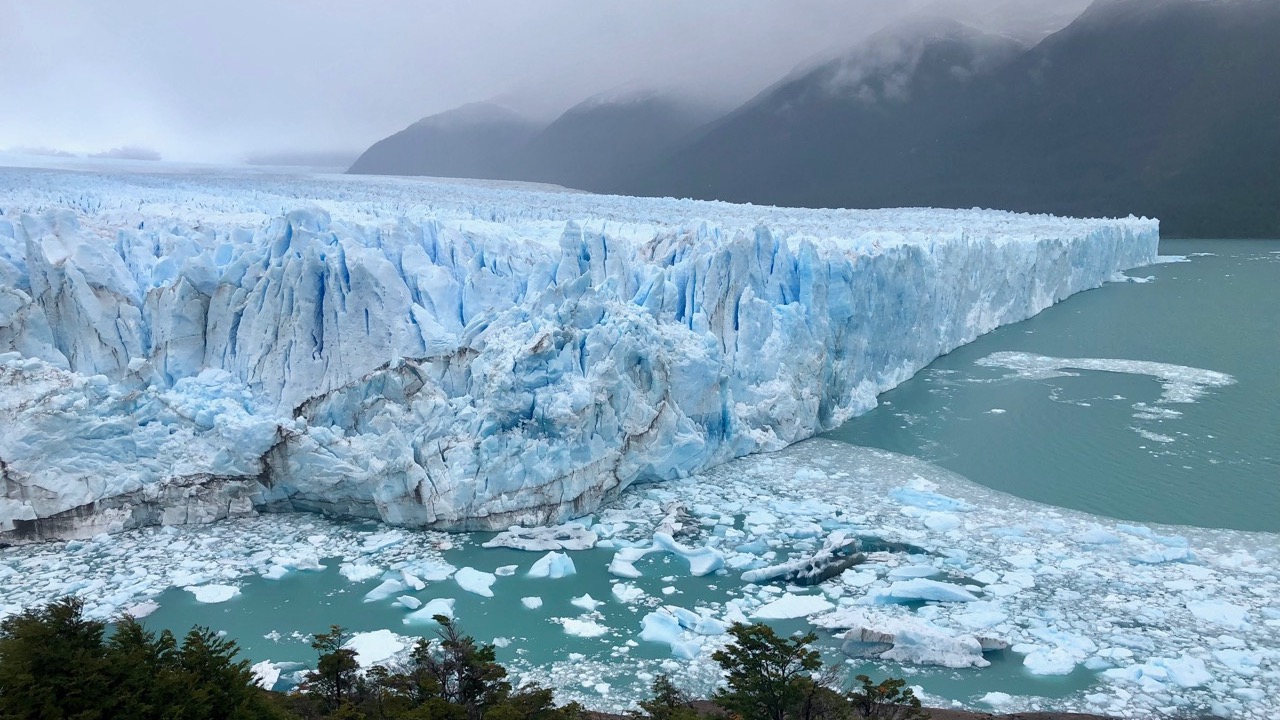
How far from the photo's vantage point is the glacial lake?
6.80m

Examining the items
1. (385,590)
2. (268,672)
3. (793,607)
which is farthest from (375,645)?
(793,607)

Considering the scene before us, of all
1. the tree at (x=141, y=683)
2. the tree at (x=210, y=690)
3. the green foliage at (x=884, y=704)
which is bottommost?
the green foliage at (x=884, y=704)

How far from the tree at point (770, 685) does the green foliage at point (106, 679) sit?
2.62m

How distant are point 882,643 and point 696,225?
26.0ft

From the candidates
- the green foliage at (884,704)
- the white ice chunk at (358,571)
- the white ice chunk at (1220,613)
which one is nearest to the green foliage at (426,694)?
the green foliage at (884,704)

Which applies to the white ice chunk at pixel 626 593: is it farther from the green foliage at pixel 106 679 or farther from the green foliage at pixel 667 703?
the green foliage at pixel 106 679

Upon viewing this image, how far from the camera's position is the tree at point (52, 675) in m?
3.90

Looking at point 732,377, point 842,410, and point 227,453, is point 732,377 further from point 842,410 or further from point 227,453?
point 227,453

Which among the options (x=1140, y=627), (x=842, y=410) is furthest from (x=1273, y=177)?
(x=1140, y=627)

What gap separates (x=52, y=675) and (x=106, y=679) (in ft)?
0.71

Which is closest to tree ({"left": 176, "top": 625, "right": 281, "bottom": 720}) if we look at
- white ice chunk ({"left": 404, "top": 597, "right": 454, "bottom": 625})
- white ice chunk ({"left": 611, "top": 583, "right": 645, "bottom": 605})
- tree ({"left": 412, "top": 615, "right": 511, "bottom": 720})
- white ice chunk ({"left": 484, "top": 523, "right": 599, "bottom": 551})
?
tree ({"left": 412, "top": 615, "right": 511, "bottom": 720})

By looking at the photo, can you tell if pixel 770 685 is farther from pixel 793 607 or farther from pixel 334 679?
pixel 334 679

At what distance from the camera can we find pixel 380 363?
10.0 m

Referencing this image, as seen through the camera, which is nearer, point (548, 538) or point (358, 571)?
point (358, 571)
